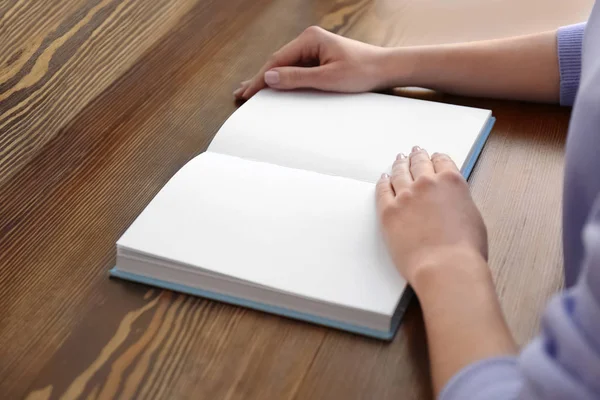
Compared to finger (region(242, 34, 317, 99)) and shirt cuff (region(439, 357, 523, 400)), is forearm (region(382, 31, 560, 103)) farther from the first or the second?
shirt cuff (region(439, 357, 523, 400))

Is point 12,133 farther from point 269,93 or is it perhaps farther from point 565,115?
point 565,115

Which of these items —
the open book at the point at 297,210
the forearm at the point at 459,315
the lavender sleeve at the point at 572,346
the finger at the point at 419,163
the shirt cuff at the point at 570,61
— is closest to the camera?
the lavender sleeve at the point at 572,346

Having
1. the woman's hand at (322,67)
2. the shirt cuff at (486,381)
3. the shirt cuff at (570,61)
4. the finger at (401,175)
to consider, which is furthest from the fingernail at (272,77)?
the shirt cuff at (486,381)

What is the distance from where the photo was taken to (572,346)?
0.51 m

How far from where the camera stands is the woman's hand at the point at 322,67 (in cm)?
109

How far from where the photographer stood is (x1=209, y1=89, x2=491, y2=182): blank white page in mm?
949

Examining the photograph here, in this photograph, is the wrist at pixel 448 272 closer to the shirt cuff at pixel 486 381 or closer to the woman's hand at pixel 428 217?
the woman's hand at pixel 428 217

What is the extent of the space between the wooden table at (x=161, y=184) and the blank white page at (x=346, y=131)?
0.15 feet

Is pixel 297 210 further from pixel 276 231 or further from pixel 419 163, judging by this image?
pixel 419 163

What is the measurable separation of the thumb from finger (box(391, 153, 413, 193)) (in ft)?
0.72

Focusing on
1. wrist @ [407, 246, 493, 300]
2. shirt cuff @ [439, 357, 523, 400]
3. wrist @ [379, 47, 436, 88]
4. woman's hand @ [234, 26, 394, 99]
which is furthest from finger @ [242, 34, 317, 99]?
shirt cuff @ [439, 357, 523, 400]

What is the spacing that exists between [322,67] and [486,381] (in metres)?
0.59

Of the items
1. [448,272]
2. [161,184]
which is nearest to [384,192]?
[448,272]

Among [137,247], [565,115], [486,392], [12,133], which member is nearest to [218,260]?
[137,247]
